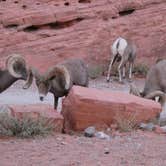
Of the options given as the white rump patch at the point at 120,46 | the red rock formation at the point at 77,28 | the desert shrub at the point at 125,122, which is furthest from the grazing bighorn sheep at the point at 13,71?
the white rump patch at the point at 120,46

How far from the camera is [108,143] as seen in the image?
850 centimetres

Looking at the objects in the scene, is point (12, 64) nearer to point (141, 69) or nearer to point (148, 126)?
point (148, 126)

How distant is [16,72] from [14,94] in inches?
178

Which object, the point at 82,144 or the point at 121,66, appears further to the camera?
the point at 121,66

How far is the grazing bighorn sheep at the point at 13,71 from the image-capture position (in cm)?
1255

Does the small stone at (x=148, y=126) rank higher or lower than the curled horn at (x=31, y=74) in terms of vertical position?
lower

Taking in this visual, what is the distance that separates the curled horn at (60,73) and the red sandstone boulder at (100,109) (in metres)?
1.81

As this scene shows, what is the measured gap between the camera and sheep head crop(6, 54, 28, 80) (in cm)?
1252

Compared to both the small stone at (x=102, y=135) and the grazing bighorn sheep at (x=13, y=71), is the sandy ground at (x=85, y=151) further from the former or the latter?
the grazing bighorn sheep at (x=13, y=71)

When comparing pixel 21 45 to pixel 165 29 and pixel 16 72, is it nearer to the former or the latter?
pixel 165 29

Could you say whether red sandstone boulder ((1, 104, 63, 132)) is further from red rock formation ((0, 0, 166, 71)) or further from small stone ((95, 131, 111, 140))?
red rock formation ((0, 0, 166, 71))

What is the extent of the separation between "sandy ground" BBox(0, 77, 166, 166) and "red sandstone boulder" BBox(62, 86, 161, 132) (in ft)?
1.21

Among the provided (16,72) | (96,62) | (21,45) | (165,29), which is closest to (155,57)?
(165,29)

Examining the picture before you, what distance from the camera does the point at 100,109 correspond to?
931 centimetres
